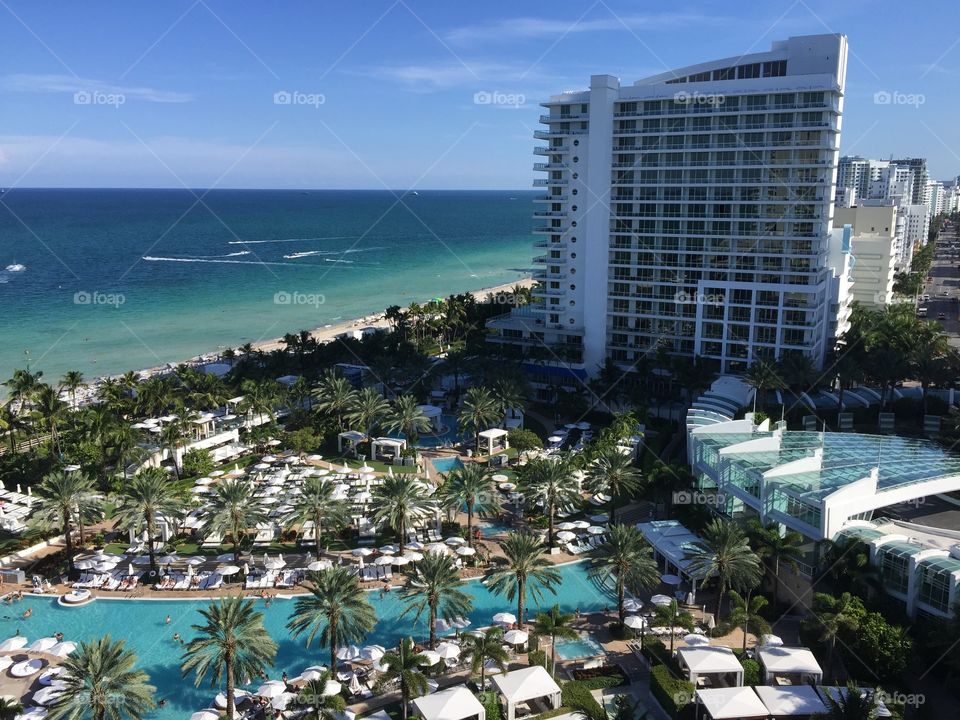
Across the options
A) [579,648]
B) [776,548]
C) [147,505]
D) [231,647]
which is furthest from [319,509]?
[776,548]

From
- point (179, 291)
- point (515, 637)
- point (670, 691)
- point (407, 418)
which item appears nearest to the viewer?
point (670, 691)

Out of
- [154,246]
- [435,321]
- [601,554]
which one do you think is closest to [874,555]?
[601,554]

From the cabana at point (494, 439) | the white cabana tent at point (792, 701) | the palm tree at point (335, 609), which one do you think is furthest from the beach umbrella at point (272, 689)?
the cabana at point (494, 439)

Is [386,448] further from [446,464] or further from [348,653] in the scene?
[348,653]

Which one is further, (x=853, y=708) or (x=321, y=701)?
(x=321, y=701)

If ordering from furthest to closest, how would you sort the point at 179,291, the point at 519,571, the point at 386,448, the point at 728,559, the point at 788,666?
the point at 179,291, the point at 386,448, the point at 519,571, the point at 728,559, the point at 788,666

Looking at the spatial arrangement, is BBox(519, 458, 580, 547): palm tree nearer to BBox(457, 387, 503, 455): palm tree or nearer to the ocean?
BBox(457, 387, 503, 455): palm tree

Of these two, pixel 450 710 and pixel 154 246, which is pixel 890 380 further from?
pixel 154 246
